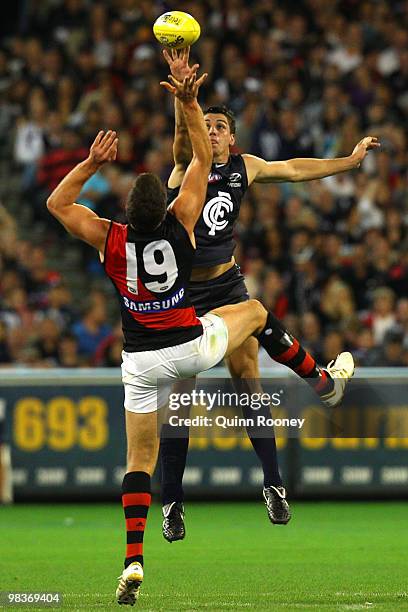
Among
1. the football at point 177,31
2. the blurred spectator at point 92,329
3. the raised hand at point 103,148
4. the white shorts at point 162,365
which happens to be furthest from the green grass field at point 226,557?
the football at point 177,31

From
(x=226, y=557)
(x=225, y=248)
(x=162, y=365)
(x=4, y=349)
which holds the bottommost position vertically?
(x=226, y=557)

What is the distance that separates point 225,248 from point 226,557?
8.89 feet

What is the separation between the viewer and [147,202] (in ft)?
27.2

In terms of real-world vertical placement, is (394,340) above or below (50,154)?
below

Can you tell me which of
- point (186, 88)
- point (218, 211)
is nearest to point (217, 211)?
point (218, 211)

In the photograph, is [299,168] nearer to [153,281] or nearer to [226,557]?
[153,281]

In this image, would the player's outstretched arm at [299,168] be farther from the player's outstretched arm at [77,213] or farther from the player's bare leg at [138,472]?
the player's bare leg at [138,472]

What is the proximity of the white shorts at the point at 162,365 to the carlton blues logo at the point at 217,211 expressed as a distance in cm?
107

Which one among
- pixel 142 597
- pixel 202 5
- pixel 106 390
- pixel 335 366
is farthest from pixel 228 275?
pixel 202 5

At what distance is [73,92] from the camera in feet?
63.7

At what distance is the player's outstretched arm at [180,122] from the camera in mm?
8703

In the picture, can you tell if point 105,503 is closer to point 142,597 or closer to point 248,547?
point 248,547

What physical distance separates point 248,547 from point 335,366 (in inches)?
102

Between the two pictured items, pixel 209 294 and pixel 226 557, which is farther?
pixel 226 557
